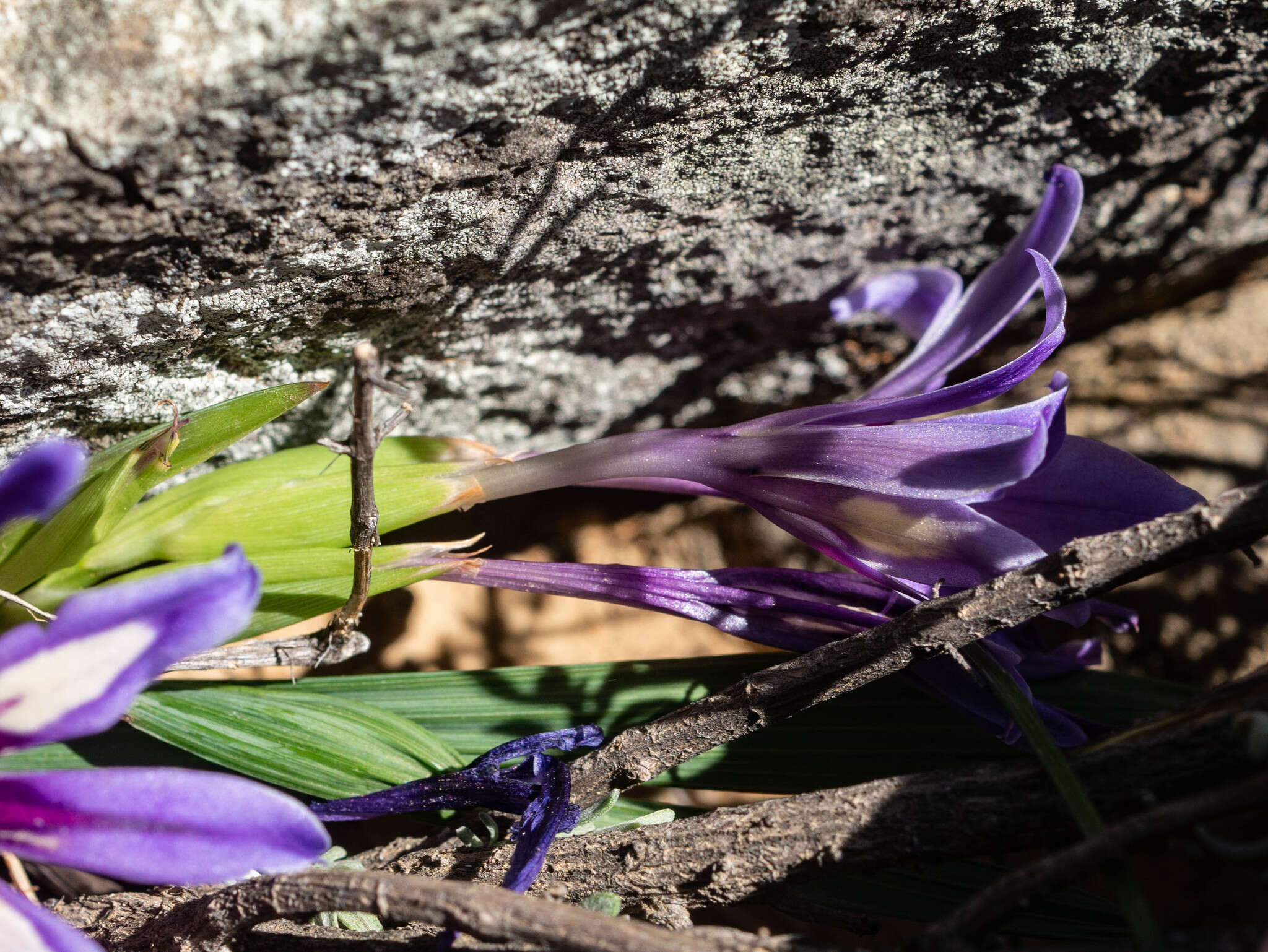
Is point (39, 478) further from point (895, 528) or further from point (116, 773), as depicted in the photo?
point (895, 528)

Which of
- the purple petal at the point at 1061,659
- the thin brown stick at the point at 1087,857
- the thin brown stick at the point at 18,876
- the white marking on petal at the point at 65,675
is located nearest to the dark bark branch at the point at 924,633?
the thin brown stick at the point at 1087,857

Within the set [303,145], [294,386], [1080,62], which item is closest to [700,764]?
[294,386]

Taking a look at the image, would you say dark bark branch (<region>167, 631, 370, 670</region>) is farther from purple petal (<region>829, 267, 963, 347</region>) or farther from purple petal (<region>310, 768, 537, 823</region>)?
purple petal (<region>829, 267, 963, 347</region>)

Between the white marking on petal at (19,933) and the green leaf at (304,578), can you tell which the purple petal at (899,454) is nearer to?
the green leaf at (304,578)

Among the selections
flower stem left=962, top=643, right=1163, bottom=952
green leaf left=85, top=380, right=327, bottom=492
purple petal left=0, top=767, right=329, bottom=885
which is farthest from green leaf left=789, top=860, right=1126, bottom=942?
green leaf left=85, top=380, right=327, bottom=492

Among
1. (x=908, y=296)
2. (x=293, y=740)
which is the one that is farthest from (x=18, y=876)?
(x=908, y=296)

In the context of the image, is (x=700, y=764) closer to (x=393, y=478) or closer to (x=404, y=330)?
(x=393, y=478)
